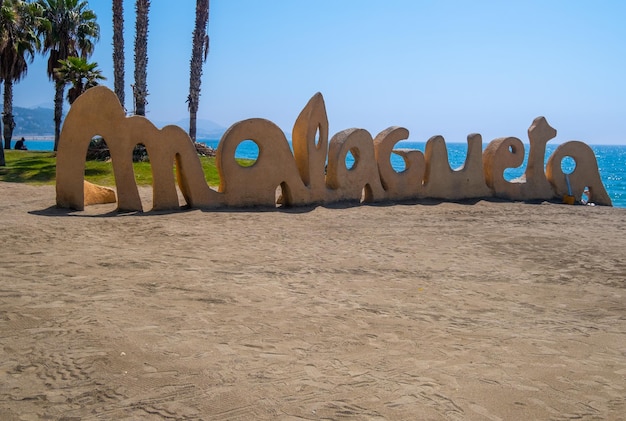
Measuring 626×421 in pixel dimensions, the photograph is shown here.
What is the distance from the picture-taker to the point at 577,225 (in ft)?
39.7

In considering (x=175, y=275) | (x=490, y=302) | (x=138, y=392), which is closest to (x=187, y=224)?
(x=175, y=275)

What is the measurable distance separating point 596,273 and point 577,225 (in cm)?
469

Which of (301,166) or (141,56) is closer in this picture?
(301,166)

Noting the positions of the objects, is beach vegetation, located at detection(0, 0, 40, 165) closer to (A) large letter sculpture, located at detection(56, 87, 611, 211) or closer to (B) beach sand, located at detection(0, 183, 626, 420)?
(A) large letter sculpture, located at detection(56, 87, 611, 211)

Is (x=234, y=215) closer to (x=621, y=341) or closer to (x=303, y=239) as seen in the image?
(x=303, y=239)

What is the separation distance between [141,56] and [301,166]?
1154 centimetres

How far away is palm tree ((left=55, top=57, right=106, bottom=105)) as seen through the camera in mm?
24422

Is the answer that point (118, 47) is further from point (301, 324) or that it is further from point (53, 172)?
point (301, 324)

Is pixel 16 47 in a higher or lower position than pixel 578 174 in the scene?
higher

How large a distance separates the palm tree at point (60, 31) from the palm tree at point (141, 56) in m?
10.0

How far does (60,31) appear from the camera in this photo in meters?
30.8

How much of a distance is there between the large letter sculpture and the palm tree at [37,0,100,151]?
20.7 m

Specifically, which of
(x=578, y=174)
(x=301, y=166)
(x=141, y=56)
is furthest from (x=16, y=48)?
(x=578, y=174)

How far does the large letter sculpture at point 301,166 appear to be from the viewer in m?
11.1
